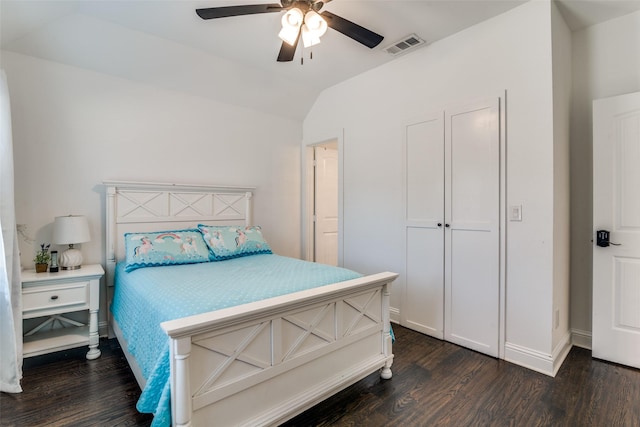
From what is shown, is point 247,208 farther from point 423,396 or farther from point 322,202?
point 423,396

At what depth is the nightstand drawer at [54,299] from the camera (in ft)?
7.29

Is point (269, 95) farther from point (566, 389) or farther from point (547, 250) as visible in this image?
point (566, 389)

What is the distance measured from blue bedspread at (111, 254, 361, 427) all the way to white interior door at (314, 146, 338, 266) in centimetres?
151

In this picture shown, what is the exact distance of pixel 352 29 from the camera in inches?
79.4

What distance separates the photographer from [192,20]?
97.7 inches

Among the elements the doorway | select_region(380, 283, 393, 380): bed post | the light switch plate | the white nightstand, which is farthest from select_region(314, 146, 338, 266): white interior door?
the white nightstand

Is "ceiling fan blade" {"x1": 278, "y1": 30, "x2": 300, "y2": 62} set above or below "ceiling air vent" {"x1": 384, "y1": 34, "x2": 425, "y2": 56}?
below

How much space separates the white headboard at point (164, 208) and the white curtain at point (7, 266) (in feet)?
2.59

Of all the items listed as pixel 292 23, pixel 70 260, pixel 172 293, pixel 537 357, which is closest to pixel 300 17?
pixel 292 23

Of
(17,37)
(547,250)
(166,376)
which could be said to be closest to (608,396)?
(547,250)

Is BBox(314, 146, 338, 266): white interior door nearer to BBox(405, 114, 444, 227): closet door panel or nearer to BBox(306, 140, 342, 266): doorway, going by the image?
BBox(306, 140, 342, 266): doorway

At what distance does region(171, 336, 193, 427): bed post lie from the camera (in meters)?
1.26

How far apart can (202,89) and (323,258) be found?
2566 millimetres

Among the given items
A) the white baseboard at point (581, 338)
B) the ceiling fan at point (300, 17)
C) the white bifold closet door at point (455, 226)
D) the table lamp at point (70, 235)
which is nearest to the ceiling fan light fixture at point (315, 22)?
the ceiling fan at point (300, 17)
